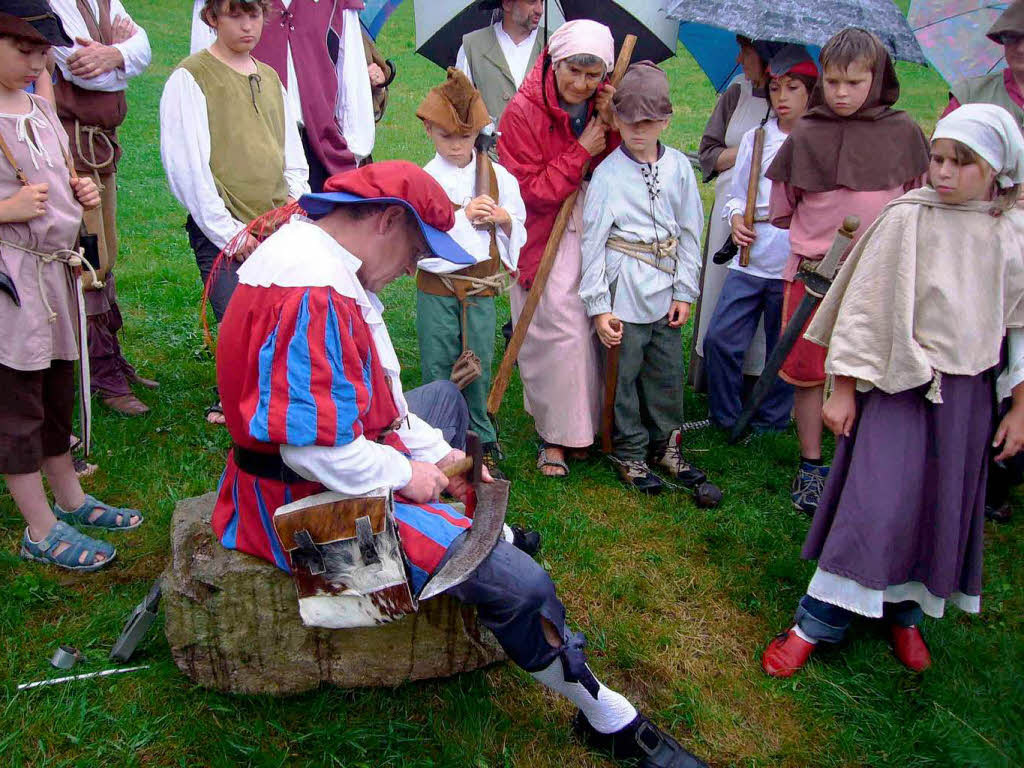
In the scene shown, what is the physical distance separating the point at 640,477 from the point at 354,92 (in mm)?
2602

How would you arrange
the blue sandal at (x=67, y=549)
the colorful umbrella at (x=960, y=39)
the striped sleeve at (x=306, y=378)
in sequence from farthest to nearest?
the colorful umbrella at (x=960, y=39) → the blue sandal at (x=67, y=549) → the striped sleeve at (x=306, y=378)

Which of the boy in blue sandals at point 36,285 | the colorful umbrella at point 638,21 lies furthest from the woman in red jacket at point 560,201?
the boy in blue sandals at point 36,285

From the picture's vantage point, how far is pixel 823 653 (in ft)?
10.2

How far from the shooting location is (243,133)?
3852 millimetres

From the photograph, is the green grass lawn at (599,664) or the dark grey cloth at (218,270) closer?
the green grass lawn at (599,664)

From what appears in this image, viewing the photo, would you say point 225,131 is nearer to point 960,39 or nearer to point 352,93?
point 352,93

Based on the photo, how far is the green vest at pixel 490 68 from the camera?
Result: 487cm

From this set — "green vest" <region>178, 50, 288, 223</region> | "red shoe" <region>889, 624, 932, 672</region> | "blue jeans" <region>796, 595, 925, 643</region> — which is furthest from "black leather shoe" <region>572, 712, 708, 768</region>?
"green vest" <region>178, 50, 288, 223</region>

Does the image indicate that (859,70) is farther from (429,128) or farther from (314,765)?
(314,765)

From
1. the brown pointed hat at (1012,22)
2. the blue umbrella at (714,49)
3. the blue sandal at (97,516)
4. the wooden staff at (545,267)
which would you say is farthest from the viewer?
the blue umbrella at (714,49)

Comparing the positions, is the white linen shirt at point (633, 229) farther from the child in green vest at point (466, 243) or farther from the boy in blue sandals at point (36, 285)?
the boy in blue sandals at point (36, 285)

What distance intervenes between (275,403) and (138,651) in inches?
53.6

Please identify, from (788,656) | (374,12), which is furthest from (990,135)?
(374,12)

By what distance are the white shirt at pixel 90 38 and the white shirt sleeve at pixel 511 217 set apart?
5.92 ft
